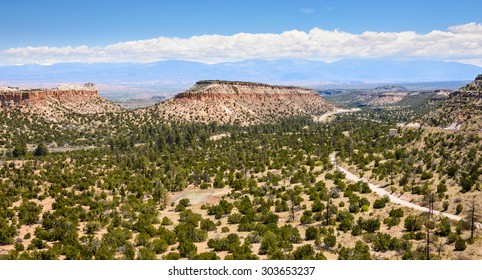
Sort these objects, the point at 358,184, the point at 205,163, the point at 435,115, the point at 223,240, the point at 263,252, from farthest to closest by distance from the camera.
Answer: the point at 435,115
the point at 205,163
the point at 358,184
the point at 223,240
the point at 263,252

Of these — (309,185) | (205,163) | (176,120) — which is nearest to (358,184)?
(309,185)

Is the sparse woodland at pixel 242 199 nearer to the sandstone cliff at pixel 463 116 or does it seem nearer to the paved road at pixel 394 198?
the paved road at pixel 394 198

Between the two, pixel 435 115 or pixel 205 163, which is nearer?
pixel 205 163

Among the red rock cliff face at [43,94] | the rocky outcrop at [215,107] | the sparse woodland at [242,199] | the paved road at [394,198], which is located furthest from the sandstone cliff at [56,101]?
the paved road at [394,198]

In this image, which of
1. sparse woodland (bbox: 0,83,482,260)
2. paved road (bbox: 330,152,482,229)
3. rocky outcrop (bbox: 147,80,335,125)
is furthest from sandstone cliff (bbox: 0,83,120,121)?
paved road (bbox: 330,152,482,229)

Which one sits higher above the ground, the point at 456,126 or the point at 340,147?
the point at 456,126

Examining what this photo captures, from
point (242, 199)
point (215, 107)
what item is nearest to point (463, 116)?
point (242, 199)

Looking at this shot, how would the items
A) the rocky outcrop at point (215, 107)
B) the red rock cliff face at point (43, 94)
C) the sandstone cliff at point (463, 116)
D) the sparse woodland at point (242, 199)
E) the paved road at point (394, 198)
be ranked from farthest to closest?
the rocky outcrop at point (215, 107) → the red rock cliff face at point (43, 94) → the sandstone cliff at point (463, 116) → the paved road at point (394, 198) → the sparse woodland at point (242, 199)

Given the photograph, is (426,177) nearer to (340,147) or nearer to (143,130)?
(340,147)

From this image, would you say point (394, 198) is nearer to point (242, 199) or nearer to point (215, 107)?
point (242, 199)
